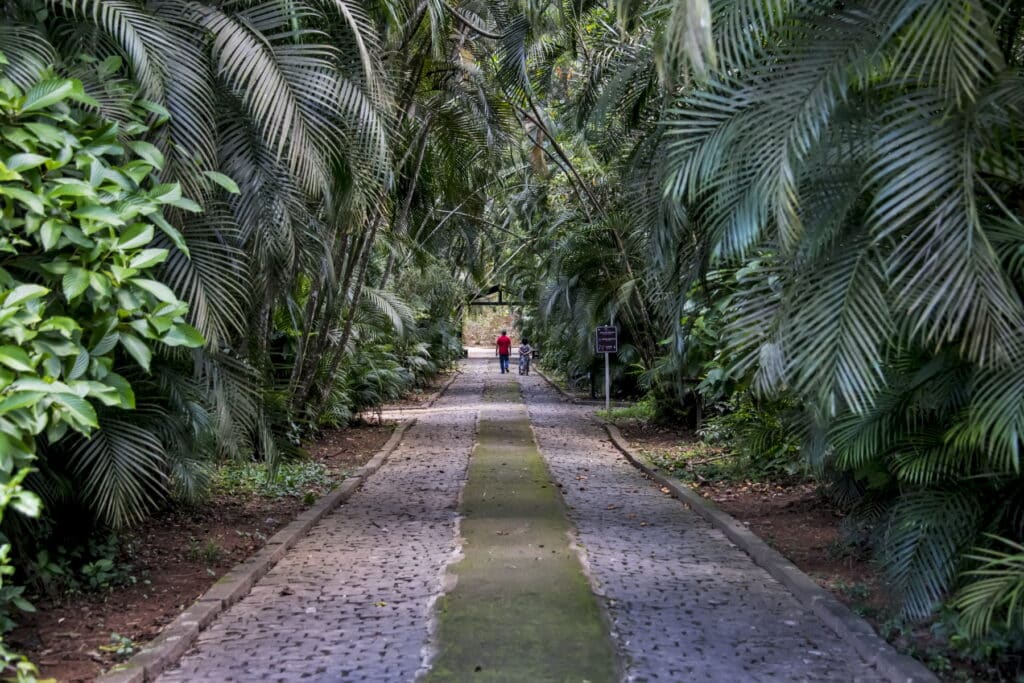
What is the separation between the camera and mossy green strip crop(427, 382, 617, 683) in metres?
5.16

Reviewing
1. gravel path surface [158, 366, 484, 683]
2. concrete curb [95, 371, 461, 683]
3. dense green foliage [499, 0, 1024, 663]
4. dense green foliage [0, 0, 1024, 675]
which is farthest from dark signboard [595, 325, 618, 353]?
dense green foliage [499, 0, 1024, 663]

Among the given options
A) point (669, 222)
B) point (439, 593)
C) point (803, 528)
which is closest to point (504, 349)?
point (803, 528)

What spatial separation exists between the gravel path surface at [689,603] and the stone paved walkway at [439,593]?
0.01 m

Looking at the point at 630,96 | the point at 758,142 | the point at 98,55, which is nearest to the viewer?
the point at 758,142

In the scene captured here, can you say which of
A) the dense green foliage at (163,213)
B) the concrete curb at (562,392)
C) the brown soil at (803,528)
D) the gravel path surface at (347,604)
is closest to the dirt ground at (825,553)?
Answer: the brown soil at (803,528)

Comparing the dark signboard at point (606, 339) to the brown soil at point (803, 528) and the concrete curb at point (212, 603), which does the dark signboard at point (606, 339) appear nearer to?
the brown soil at point (803, 528)

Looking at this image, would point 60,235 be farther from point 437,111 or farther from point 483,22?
point 483,22

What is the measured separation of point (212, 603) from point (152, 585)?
31.2 inches

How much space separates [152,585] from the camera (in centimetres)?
680

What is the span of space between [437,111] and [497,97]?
4.84 feet

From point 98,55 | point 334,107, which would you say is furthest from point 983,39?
point 98,55

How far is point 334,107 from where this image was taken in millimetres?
7086

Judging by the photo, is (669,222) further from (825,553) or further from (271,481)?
(271,481)

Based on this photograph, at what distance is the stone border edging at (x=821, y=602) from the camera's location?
4.97m
